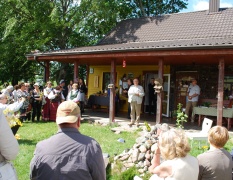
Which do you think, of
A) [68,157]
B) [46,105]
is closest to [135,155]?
[68,157]

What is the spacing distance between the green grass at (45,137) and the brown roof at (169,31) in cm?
283

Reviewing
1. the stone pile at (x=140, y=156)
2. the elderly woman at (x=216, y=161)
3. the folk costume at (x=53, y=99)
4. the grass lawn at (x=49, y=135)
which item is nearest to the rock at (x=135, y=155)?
the stone pile at (x=140, y=156)

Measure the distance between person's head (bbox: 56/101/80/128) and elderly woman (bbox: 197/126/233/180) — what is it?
54.2 inches

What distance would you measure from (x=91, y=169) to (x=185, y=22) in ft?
41.1

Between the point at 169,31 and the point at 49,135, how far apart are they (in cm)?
817

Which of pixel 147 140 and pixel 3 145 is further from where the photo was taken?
pixel 147 140

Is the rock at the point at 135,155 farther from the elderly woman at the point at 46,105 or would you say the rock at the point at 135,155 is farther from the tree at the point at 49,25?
the tree at the point at 49,25

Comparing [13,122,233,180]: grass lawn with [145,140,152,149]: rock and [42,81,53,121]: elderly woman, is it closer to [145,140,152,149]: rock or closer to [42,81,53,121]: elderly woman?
[42,81,53,121]: elderly woman

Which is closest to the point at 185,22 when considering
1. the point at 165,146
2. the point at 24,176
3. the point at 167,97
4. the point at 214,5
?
the point at 214,5

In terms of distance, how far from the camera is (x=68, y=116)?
87.6 inches

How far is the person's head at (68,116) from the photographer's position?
221 centimetres

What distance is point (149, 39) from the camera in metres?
13.6

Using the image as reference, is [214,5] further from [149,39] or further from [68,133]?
[68,133]

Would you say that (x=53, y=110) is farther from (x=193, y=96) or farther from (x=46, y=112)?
(x=193, y=96)
